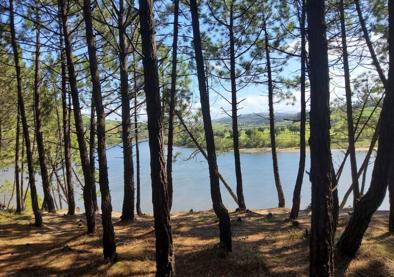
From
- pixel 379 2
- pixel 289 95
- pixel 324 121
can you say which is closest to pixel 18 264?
pixel 324 121

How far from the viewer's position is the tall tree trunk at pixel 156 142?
5242 millimetres

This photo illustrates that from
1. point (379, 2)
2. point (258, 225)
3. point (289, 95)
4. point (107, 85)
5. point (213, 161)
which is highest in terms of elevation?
point (379, 2)

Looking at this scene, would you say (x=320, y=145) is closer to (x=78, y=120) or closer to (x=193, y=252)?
(x=193, y=252)

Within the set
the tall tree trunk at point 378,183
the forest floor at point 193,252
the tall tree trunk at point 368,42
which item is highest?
the tall tree trunk at point 368,42

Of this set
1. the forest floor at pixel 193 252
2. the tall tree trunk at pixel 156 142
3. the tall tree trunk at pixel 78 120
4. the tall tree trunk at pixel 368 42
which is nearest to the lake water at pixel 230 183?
the tall tree trunk at pixel 368 42

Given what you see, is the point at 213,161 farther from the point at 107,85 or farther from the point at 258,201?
the point at 258,201

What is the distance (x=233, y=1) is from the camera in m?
11.7

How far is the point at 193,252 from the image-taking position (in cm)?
702

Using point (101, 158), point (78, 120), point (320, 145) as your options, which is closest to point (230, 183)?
point (78, 120)

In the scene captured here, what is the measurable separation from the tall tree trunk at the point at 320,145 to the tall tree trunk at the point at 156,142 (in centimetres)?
197

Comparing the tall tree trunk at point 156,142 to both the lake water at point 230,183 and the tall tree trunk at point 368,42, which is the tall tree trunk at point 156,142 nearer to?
the tall tree trunk at point 368,42

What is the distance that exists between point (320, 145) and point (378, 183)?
1.93m

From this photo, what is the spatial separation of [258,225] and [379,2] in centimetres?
703

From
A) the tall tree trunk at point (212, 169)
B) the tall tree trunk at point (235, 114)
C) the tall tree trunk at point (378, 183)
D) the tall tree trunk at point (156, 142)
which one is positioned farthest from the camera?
the tall tree trunk at point (235, 114)
